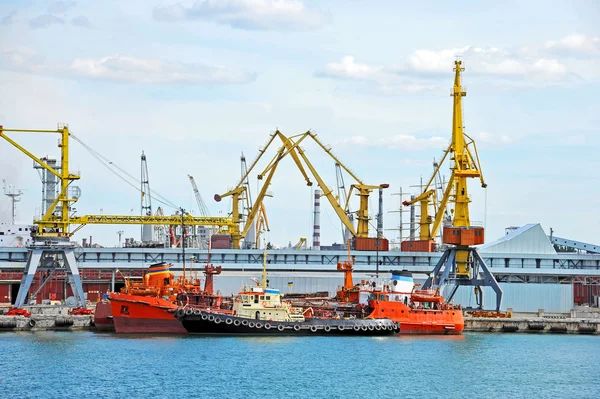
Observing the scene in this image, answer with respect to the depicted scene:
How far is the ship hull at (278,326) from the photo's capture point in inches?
2704

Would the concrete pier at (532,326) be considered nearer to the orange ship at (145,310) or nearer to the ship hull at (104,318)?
the orange ship at (145,310)

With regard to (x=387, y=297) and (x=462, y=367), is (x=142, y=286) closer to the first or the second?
(x=387, y=297)

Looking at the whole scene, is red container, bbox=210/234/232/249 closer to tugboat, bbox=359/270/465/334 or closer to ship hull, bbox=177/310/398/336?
tugboat, bbox=359/270/465/334

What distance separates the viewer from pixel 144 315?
6894 centimetres

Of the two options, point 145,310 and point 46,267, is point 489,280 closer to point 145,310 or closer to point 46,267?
point 145,310

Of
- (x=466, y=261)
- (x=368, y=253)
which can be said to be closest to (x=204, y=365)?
(x=466, y=261)

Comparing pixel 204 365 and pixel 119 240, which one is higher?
pixel 119 240

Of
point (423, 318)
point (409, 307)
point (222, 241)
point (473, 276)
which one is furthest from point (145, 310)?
point (222, 241)

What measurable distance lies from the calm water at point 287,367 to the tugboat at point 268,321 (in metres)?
1.46

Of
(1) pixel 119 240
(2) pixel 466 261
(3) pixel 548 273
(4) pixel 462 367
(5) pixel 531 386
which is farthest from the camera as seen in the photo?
(1) pixel 119 240

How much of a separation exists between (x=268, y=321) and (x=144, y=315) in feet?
26.1

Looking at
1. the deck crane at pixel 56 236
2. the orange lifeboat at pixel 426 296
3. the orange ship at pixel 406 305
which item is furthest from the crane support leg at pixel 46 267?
the orange lifeboat at pixel 426 296

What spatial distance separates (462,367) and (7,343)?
2693 cm

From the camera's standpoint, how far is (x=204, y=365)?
185 ft
